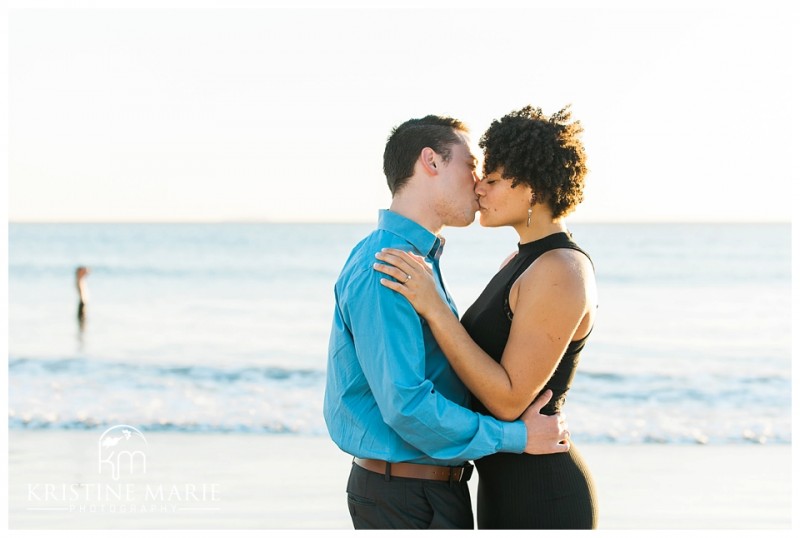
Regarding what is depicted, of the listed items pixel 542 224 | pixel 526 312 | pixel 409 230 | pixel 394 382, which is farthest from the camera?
pixel 542 224

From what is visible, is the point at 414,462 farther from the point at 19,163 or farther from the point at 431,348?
the point at 19,163

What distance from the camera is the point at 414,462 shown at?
2969mm

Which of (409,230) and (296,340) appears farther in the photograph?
(296,340)

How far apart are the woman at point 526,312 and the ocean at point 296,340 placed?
5.83 metres

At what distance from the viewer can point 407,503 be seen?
116 inches

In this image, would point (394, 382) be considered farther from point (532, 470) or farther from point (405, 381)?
point (532, 470)

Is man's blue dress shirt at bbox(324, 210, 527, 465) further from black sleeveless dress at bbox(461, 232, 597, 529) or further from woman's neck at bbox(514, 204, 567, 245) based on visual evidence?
woman's neck at bbox(514, 204, 567, 245)

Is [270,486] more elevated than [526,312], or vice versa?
[526,312]

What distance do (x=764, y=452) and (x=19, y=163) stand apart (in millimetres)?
21358

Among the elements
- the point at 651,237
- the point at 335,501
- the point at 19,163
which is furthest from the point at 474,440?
the point at 651,237

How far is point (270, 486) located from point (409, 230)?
4.03 m

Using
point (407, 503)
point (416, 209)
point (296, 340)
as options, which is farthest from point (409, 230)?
point (296, 340)

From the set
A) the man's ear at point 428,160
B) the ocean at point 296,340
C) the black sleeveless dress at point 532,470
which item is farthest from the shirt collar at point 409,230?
the ocean at point 296,340

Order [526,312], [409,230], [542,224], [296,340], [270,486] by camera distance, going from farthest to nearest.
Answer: [296,340], [270,486], [542,224], [409,230], [526,312]
